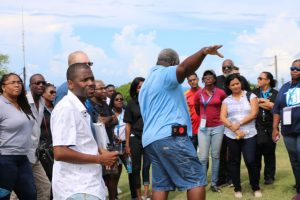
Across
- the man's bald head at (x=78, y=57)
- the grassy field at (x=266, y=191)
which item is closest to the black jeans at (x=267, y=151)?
the grassy field at (x=266, y=191)

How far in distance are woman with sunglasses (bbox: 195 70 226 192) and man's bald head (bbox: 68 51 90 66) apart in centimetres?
360

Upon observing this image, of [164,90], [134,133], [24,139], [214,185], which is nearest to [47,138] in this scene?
[24,139]

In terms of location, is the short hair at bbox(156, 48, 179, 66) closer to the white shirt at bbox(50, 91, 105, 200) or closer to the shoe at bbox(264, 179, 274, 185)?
the white shirt at bbox(50, 91, 105, 200)

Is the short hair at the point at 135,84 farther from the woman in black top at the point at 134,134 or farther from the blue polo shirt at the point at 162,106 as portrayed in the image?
the blue polo shirt at the point at 162,106

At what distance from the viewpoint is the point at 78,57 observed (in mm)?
5121

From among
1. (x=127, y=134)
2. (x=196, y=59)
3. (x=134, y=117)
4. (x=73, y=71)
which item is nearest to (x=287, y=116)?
(x=134, y=117)

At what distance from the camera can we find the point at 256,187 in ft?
25.7

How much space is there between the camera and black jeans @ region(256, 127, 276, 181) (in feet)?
26.9

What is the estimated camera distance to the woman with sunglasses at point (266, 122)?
27.1ft

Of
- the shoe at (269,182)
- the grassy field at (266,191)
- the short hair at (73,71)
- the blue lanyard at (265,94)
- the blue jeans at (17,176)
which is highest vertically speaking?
the short hair at (73,71)

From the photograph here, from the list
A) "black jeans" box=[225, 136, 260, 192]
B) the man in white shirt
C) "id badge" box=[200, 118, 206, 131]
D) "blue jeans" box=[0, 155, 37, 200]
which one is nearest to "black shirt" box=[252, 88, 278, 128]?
"black jeans" box=[225, 136, 260, 192]

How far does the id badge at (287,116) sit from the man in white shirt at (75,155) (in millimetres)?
4273

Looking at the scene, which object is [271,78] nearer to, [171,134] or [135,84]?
[135,84]

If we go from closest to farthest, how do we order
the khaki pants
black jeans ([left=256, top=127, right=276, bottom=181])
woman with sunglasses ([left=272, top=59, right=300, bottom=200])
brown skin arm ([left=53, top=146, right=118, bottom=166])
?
brown skin arm ([left=53, top=146, right=118, bottom=166]) < the khaki pants < woman with sunglasses ([left=272, top=59, right=300, bottom=200]) < black jeans ([left=256, top=127, right=276, bottom=181])
